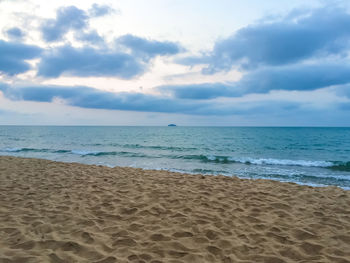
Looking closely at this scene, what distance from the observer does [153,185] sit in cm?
716

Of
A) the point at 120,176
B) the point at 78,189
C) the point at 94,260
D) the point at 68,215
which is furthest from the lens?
the point at 120,176

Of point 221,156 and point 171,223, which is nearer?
point 171,223

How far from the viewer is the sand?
3281mm

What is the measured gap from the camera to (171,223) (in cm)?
432

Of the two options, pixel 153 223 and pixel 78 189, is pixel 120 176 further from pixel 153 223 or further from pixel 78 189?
pixel 153 223

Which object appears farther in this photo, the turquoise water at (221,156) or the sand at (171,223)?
the turquoise water at (221,156)

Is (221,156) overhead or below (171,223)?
below

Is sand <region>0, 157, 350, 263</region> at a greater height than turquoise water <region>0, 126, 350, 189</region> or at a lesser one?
greater

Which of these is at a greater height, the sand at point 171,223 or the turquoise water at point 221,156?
the sand at point 171,223

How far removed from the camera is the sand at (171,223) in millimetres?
3281

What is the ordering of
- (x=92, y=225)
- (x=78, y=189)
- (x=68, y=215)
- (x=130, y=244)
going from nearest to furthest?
(x=130, y=244)
(x=92, y=225)
(x=68, y=215)
(x=78, y=189)

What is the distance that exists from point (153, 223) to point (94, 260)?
4.61 feet

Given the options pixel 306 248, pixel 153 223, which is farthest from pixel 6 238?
pixel 306 248

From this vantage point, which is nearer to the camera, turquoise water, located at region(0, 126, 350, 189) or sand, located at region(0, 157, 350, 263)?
sand, located at region(0, 157, 350, 263)
